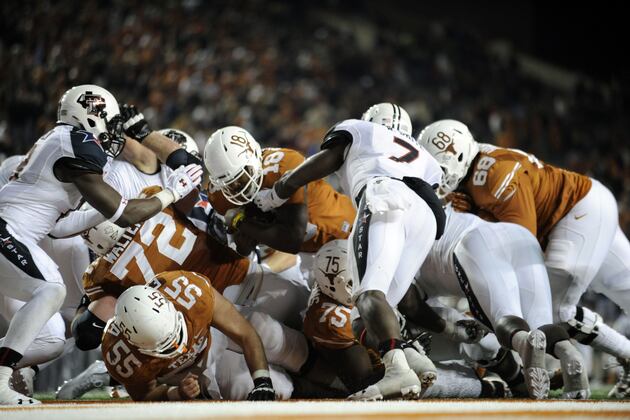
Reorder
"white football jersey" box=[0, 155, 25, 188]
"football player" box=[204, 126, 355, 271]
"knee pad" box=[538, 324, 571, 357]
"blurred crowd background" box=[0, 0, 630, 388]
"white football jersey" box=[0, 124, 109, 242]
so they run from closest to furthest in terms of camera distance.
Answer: "knee pad" box=[538, 324, 571, 357] < "white football jersey" box=[0, 124, 109, 242] < "football player" box=[204, 126, 355, 271] < "white football jersey" box=[0, 155, 25, 188] < "blurred crowd background" box=[0, 0, 630, 388]

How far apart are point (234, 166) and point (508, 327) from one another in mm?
1737

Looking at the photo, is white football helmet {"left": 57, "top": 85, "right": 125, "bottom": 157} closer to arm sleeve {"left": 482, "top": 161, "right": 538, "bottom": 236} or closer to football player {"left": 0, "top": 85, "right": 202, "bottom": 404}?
football player {"left": 0, "top": 85, "right": 202, "bottom": 404}

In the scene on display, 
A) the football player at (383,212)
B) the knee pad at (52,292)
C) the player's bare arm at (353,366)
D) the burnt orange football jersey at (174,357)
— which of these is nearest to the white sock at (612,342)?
the player's bare arm at (353,366)

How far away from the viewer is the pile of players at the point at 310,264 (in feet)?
13.8

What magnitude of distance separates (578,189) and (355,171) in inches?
75.6

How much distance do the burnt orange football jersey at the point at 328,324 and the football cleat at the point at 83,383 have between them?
5.07 ft

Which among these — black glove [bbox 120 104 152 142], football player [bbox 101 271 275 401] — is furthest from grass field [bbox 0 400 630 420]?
black glove [bbox 120 104 152 142]

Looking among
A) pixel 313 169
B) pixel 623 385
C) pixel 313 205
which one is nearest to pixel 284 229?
pixel 313 205

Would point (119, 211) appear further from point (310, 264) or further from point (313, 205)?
point (310, 264)

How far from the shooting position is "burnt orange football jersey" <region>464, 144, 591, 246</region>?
5242mm

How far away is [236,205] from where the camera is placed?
5.18m

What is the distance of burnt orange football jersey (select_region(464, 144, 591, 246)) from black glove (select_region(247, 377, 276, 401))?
190 centimetres

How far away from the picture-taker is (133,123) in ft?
17.8

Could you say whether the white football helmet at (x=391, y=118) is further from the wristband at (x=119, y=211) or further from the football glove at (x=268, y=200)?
the wristband at (x=119, y=211)
